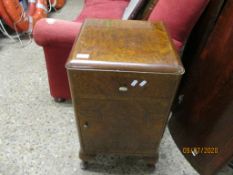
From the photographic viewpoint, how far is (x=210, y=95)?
1.03m

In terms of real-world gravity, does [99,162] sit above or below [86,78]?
below

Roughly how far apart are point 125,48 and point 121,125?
0.35m

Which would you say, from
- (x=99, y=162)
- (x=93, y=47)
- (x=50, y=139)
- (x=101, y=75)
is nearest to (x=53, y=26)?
(x=93, y=47)

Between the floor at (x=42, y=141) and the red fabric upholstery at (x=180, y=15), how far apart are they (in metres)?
0.66

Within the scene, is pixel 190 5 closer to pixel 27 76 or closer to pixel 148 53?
pixel 148 53

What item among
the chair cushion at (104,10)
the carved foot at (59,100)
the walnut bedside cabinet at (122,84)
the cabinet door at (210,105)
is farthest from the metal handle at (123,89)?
the chair cushion at (104,10)

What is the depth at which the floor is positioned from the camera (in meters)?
1.18

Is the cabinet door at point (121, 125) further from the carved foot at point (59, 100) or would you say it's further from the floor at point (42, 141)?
the carved foot at point (59, 100)

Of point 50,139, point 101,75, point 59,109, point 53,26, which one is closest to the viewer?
point 101,75

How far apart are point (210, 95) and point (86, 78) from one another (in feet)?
2.05

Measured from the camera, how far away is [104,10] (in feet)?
6.45

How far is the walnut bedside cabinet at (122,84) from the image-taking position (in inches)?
29.9

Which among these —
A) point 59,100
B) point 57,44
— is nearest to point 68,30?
point 57,44

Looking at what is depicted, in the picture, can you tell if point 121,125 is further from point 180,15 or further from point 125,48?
point 180,15
